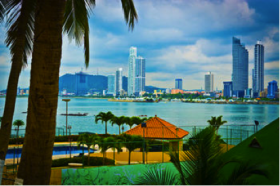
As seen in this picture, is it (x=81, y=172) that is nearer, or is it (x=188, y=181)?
(x=188, y=181)

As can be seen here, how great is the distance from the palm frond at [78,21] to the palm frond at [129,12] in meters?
1.30

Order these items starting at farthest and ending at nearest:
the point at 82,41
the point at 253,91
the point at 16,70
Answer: the point at 253,91
the point at 82,41
the point at 16,70

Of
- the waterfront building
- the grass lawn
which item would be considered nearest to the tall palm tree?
the grass lawn

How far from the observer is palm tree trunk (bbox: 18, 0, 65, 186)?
3.27 meters

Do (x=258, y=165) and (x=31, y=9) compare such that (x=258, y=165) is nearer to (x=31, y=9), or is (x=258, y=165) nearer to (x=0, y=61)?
(x=31, y=9)

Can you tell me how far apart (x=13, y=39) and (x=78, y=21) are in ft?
8.14

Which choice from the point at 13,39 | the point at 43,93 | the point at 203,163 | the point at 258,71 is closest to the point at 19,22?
A: the point at 13,39

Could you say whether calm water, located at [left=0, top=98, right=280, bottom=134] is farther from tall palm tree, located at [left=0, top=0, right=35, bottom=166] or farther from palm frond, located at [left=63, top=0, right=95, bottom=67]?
palm frond, located at [left=63, top=0, right=95, bottom=67]

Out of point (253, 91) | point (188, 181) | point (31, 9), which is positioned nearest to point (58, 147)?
point (31, 9)

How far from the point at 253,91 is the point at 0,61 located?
192m

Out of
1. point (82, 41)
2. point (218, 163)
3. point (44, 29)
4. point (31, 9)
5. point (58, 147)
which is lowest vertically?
point (58, 147)

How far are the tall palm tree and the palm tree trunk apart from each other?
3.76 m

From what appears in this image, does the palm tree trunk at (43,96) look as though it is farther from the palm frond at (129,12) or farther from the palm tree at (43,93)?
the palm frond at (129,12)

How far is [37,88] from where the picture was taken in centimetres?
330
